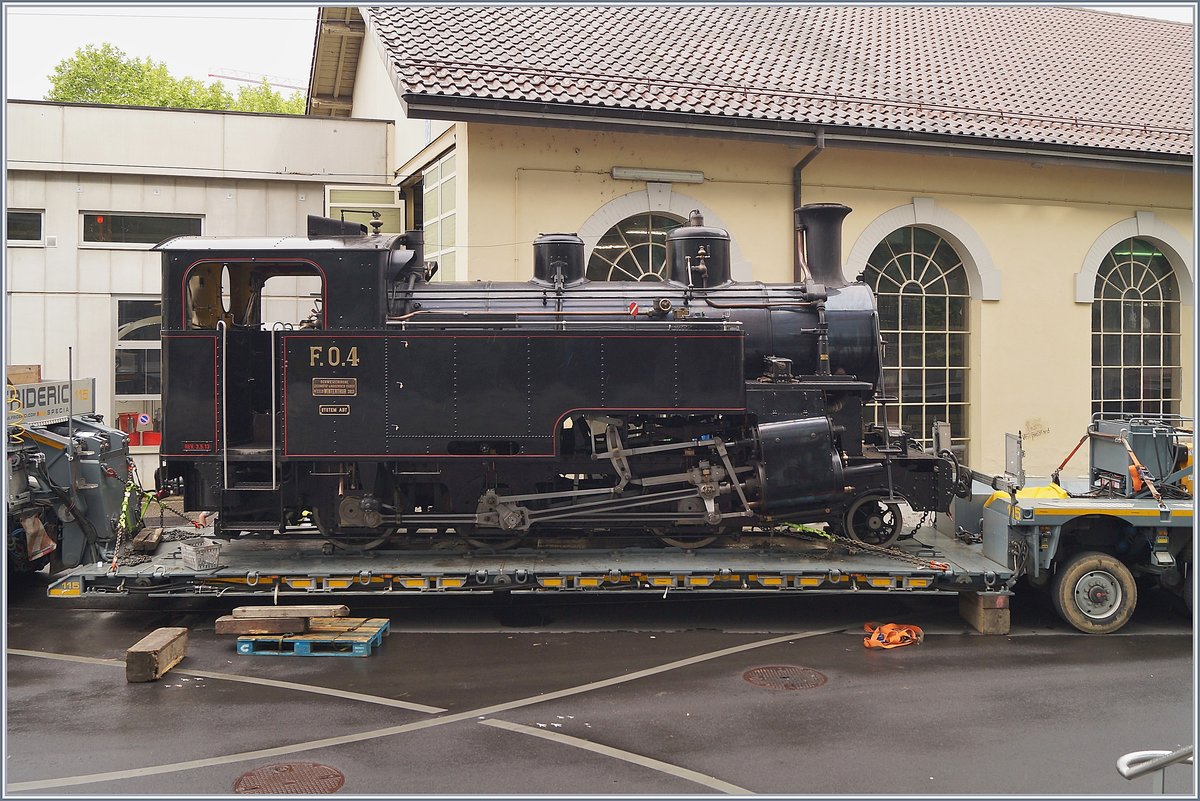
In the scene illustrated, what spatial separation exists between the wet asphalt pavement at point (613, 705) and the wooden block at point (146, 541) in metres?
0.63

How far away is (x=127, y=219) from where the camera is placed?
16.1 meters

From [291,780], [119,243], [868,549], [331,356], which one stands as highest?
[119,243]

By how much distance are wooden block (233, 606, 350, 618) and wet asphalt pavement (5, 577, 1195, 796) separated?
33 centimetres

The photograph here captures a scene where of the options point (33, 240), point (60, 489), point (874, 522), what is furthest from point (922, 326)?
point (33, 240)

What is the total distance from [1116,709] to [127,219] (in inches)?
612

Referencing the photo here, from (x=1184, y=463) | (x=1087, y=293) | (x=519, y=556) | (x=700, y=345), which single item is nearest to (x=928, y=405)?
(x=1087, y=293)

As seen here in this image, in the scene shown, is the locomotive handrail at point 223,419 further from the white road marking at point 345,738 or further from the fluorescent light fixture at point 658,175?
the fluorescent light fixture at point 658,175

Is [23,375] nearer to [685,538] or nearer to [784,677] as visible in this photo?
[685,538]

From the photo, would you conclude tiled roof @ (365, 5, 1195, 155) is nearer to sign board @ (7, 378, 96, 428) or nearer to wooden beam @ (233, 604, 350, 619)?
sign board @ (7, 378, 96, 428)

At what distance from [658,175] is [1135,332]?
27.5 ft

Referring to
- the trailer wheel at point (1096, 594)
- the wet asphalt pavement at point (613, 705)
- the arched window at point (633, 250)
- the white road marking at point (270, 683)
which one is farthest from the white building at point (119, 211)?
the trailer wheel at point (1096, 594)

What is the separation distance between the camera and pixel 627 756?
571 cm

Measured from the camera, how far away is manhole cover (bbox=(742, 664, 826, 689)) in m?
7.04

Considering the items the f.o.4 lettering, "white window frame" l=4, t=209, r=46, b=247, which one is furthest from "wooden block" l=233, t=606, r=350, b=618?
"white window frame" l=4, t=209, r=46, b=247
